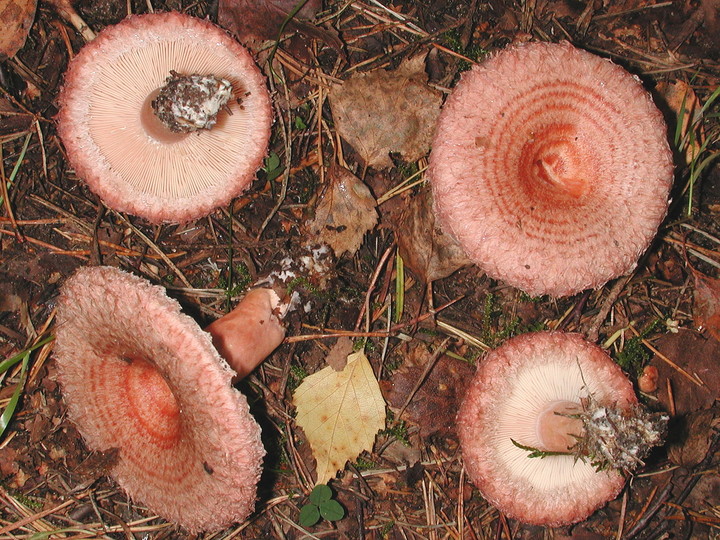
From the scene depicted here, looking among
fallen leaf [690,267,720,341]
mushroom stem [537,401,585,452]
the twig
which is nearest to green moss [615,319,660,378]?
fallen leaf [690,267,720,341]

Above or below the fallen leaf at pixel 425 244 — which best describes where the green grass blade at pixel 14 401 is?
below

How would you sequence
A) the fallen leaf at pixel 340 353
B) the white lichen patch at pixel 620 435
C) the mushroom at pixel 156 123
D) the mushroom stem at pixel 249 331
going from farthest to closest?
1. the fallen leaf at pixel 340 353
2. the mushroom at pixel 156 123
3. the mushroom stem at pixel 249 331
4. the white lichen patch at pixel 620 435

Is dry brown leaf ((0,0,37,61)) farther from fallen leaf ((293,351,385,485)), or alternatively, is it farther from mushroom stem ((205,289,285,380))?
fallen leaf ((293,351,385,485))

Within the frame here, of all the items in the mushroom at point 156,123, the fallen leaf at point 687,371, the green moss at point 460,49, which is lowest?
the fallen leaf at point 687,371

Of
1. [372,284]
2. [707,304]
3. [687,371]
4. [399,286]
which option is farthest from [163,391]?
[707,304]

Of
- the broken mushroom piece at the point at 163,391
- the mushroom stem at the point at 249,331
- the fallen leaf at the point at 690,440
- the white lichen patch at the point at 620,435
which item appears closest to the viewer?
the broken mushroom piece at the point at 163,391

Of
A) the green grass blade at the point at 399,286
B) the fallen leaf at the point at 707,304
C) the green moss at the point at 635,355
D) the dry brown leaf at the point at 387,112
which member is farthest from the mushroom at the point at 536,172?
the fallen leaf at the point at 707,304

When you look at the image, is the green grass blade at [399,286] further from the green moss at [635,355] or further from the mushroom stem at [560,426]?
the green moss at [635,355]

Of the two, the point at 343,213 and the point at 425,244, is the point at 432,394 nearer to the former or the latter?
Answer: the point at 425,244

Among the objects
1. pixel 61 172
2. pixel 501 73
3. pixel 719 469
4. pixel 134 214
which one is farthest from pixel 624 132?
pixel 61 172
